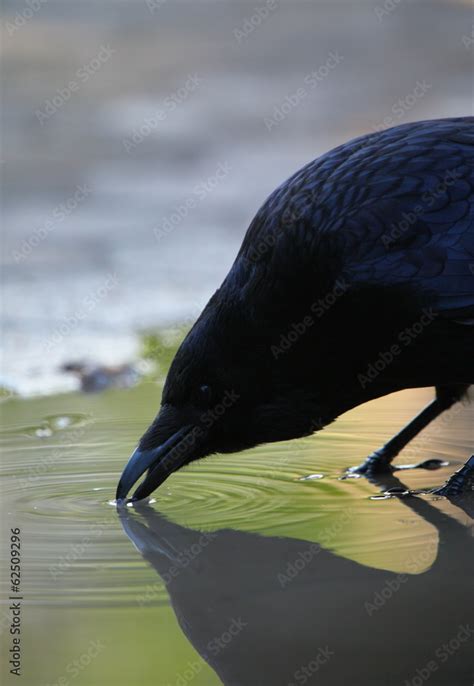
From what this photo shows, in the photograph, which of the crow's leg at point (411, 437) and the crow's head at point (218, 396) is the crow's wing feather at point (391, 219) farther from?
the crow's leg at point (411, 437)

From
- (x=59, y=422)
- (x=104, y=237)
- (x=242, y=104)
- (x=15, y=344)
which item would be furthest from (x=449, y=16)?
(x=59, y=422)

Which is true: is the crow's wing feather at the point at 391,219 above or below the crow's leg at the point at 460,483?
above

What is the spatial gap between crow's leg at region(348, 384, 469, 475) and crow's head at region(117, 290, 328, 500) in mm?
571

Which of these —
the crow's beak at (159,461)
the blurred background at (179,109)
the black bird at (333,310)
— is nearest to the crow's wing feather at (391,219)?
the black bird at (333,310)

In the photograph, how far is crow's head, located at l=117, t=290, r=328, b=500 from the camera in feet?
16.3

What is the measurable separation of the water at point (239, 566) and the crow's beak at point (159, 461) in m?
0.09

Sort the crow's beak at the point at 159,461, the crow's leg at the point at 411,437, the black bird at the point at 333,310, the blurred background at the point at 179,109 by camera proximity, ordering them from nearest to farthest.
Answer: the black bird at the point at 333,310
the crow's beak at the point at 159,461
the crow's leg at the point at 411,437
the blurred background at the point at 179,109

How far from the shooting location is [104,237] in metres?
11.7

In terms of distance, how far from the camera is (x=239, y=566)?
4.31 meters

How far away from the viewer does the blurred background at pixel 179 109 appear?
Answer: 11492 millimetres

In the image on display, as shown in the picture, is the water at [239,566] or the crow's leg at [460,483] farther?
the crow's leg at [460,483]

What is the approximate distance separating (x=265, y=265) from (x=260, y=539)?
1.13m

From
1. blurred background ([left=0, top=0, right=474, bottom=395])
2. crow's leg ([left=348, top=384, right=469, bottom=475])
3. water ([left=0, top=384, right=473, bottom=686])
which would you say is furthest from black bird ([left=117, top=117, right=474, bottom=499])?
blurred background ([left=0, top=0, right=474, bottom=395])

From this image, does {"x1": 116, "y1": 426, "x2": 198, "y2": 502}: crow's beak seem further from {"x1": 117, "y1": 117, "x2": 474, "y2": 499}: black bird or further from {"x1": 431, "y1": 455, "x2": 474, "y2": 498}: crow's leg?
{"x1": 431, "y1": 455, "x2": 474, "y2": 498}: crow's leg
